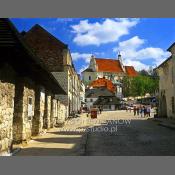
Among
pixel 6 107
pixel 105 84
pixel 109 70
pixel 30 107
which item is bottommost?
pixel 6 107

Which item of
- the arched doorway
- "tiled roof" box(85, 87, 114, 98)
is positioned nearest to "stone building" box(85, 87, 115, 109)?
"tiled roof" box(85, 87, 114, 98)

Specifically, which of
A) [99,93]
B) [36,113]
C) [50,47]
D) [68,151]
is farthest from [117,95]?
[68,151]

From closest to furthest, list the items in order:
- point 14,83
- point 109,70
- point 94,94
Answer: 1. point 14,83
2. point 94,94
3. point 109,70

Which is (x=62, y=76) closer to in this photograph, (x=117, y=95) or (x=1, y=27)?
(x=1, y=27)

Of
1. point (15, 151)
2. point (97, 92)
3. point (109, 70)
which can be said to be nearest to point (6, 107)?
point (15, 151)

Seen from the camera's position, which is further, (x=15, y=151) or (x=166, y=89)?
(x=166, y=89)

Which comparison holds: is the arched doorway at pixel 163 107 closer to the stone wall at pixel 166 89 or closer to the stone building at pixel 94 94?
the stone wall at pixel 166 89

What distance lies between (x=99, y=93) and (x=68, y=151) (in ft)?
243

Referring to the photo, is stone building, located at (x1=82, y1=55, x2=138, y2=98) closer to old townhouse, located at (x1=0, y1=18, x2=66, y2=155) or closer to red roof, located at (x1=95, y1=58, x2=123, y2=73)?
red roof, located at (x1=95, y1=58, x2=123, y2=73)

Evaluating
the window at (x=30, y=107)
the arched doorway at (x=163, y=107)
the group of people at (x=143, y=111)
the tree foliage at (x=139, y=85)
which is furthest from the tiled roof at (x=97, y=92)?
the window at (x=30, y=107)

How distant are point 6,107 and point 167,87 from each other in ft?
81.0

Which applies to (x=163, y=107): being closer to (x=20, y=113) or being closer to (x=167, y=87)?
(x=167, y=87)

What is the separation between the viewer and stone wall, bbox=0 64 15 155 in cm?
1070

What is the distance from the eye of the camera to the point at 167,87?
112 feet
